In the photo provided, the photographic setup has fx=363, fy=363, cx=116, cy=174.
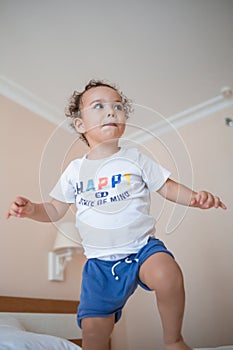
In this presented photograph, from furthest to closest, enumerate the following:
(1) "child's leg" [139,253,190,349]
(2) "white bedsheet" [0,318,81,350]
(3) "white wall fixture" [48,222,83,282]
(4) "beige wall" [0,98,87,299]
→ (3) "white wall fixture" [48,222,83,282] < (4) "beige wall" [0,98,87,299] < (2) "white bedsheet" [0,318,81,350] < (1) "child's leg" [139,253,190,349]

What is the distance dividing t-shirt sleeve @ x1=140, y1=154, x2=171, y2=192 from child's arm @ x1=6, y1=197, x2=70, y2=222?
189 millimetres

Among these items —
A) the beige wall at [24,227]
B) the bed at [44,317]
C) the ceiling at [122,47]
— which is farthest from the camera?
the beige wall at [24,227]

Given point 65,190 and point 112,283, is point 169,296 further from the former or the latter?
point 65,190

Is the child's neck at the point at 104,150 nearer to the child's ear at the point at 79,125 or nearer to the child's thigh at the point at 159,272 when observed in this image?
the child's ear at the point at 79,125

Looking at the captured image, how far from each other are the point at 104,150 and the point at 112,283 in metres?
0.27

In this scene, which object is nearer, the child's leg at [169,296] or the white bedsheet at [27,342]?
the child's leg at [169,296]

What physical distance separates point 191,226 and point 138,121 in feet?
4.82

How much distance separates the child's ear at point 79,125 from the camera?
79 cm

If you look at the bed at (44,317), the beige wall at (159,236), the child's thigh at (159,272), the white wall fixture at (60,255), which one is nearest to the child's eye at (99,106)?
the child's thigh at (159,272)

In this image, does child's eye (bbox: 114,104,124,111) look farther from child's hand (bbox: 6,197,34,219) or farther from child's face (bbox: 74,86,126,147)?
child's hand (bbox: 6,197,34,219)

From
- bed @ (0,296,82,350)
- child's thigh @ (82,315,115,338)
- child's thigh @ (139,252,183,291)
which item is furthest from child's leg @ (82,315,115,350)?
bed @ (0,296,82,350)

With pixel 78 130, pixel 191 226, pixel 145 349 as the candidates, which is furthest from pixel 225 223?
pixel 78 130

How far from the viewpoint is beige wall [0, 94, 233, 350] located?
1794 millimetres

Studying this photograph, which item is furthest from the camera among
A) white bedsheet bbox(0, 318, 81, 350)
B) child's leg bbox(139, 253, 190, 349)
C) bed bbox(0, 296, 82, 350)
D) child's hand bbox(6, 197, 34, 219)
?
bed bbox(0, 296, 82, 350)
